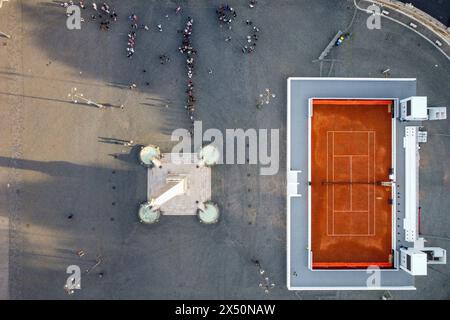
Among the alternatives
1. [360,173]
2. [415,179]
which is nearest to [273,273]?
[360,173]

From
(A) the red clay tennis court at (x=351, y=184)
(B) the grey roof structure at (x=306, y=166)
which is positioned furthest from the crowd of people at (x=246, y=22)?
(A) the red clay tennis court at (x=351, y=184)

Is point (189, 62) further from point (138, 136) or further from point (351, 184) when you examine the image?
point (351, 184)

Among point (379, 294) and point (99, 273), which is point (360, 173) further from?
point (99, 273)

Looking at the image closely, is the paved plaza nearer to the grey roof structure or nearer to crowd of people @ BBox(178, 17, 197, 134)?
crowd of people @ BBox(178, 17, 197, 134)

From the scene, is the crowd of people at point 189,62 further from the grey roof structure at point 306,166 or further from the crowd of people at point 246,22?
the grey roof structure at point 306,166

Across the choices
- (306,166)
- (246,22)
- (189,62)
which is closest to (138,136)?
(189,62)
